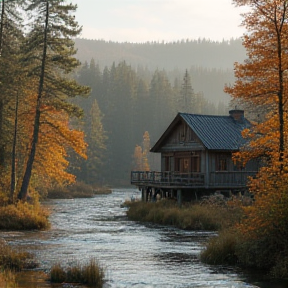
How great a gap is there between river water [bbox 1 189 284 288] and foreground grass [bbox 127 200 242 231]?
1.25 metres

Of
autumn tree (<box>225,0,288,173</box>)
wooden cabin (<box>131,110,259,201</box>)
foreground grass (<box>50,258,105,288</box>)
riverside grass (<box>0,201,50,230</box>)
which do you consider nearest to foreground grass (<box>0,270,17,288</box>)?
foreground grass (<box>50,258,105,288</box>)

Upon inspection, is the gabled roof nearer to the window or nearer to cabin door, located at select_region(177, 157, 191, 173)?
the window

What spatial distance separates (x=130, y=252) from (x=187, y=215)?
1052cm

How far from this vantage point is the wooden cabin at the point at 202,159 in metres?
39.1

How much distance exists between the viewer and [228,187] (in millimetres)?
39219

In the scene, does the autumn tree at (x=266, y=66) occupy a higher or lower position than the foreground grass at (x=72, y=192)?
higher

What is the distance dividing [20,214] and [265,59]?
16602 mm

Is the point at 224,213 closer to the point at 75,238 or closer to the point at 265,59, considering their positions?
the point at 75,238

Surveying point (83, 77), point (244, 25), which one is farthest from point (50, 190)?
point (83, 77)

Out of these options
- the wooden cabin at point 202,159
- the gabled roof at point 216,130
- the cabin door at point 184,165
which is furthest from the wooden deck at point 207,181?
the gabled roof at point 216,130

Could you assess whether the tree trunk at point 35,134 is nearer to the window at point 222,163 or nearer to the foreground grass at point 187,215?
the foreground grass at point 187,215

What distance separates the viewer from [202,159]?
40.4m

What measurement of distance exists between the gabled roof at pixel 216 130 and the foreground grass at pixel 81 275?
2399 centimetres

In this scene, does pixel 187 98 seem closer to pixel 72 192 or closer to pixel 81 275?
pixel 72 192
